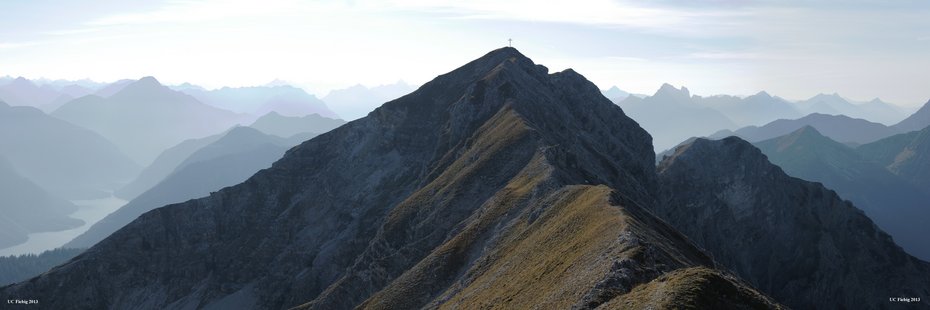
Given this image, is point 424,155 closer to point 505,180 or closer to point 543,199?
point 505,180

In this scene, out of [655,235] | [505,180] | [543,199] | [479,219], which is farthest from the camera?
[505,180]

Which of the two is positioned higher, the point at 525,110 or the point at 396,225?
the point at 525,110

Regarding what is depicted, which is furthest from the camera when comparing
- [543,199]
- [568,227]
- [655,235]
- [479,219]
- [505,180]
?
[505,180]

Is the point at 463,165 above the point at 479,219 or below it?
above

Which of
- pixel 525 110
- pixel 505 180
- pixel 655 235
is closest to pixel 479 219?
pixel 505 180

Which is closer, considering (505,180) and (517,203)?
(517,203)

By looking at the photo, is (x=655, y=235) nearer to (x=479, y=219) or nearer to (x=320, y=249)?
(x=479, y=219)

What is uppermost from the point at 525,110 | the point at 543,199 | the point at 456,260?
the point at 525,110

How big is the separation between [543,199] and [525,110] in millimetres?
68463

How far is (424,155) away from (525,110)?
37.7m

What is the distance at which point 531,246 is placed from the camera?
93.9 metres

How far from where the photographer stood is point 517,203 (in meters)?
118

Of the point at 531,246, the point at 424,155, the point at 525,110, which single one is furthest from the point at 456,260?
the point at 424,155

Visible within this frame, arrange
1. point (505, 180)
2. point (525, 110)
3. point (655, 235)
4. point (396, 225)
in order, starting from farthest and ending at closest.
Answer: point (525, 110)
point (396, 225)
point (505, 180)
point (655, 235)
